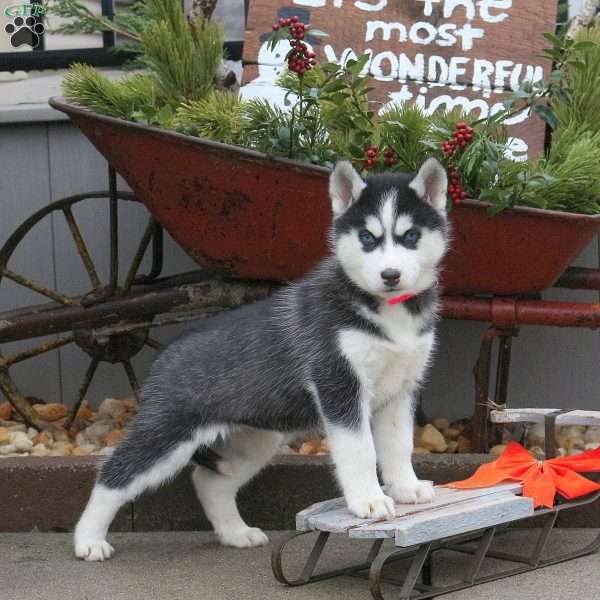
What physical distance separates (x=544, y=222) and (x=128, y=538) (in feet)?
6.10

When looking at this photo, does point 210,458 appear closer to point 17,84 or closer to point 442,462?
point 442,462

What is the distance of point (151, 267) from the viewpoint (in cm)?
521

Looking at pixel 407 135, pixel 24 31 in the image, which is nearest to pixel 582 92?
pixel 407 135

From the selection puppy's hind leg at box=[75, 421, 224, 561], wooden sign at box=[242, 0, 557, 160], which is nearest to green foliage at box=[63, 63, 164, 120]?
wooden sign at box=[242, 0, 557, 160]

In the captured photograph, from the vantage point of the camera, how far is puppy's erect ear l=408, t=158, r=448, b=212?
10.5 feet

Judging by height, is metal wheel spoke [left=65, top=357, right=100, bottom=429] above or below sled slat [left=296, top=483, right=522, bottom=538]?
below

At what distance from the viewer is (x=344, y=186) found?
10.7 feet

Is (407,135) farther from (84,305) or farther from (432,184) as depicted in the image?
(84,305)

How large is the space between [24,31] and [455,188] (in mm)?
3024

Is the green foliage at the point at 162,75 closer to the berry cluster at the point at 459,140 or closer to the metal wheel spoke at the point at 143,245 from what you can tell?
the metal wheel spoke at the point at 143,245

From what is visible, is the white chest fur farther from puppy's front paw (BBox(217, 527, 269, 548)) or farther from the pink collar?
puppy's front paw (BBox(217, 527, 269, 548))

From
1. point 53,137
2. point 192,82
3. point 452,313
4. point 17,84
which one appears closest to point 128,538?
point 452,313

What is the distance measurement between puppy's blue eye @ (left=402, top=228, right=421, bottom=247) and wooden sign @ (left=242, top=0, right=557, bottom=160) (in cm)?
152

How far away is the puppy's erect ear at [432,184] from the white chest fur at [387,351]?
0.33 metres
